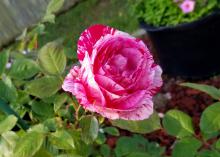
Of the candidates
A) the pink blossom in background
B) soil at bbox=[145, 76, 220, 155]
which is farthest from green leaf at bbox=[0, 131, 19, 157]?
the pink blossom in background

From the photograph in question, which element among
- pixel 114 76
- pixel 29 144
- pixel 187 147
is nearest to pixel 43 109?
pixel 29 144

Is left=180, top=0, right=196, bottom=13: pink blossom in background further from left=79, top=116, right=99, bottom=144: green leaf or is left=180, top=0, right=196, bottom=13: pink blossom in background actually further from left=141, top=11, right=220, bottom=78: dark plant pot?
left=79, top=116, right=99, bottom=144: green leaf

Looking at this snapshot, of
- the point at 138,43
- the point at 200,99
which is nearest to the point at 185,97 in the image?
the point at 200,99

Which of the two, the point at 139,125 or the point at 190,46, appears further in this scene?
the point at 190,46

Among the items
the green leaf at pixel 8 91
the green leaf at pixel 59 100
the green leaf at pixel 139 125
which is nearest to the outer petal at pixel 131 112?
the green leaf at pixel 139 125

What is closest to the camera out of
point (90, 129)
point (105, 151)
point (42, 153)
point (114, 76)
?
point (114, 76)

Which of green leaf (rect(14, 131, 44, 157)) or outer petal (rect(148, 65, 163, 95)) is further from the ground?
outer petal (rect(148, 65, 163, 95))

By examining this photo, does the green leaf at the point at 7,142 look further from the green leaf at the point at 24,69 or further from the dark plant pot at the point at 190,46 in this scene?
the dark plant pot at the point at 190,46

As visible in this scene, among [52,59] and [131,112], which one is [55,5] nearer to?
[52,59]
